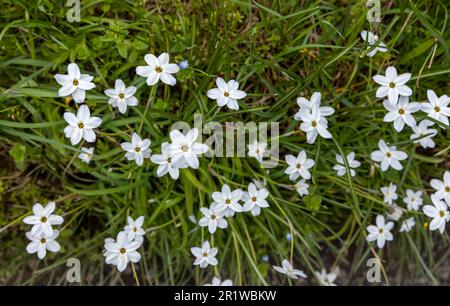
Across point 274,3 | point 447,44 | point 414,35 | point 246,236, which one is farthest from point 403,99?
point 246,236

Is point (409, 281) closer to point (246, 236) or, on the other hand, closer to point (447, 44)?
point (246, 236)

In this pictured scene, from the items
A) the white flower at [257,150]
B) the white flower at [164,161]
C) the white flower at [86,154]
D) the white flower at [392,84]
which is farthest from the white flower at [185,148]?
the white flower at [392,84]

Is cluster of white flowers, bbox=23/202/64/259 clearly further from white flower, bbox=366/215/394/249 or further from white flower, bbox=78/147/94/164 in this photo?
white flower, bbox=366/215/394/249

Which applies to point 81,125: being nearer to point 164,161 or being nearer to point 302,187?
point 164,161

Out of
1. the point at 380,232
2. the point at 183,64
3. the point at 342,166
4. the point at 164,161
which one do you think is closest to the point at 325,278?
the point at 380,232
